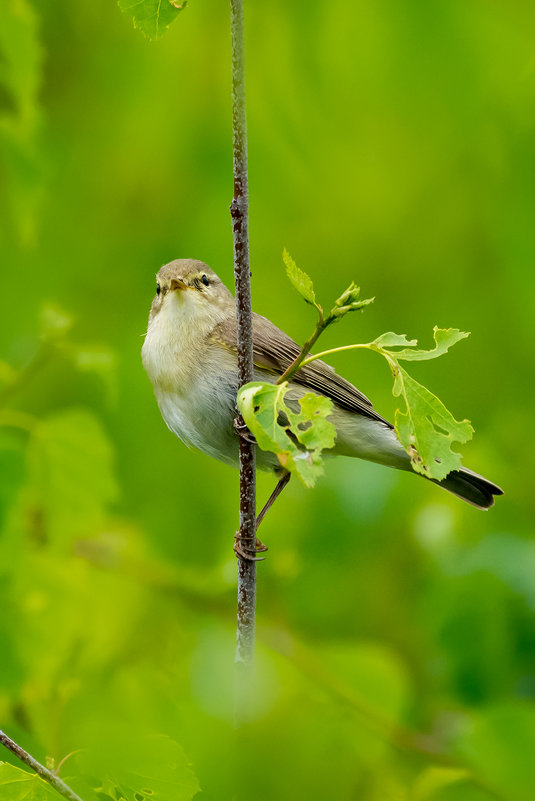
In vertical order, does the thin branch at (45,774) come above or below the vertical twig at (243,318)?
below

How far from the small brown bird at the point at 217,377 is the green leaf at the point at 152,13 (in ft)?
5.71

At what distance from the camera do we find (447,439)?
1962mm

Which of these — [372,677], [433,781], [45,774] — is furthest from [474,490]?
[45,774]

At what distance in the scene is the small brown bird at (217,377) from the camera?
138 inches

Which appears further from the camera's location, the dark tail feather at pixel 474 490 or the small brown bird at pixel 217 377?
the dark tail feather at pixel 474 490

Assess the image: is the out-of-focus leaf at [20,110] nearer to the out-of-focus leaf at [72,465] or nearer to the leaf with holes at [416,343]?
the out-of-focus leaf at [72,465]

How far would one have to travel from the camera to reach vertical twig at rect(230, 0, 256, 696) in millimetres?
1767

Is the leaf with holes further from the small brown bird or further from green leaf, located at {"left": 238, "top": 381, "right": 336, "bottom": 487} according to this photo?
the small brown bird

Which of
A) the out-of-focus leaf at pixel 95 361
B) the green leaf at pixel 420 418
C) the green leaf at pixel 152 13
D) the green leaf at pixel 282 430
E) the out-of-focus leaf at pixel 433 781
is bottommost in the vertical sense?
the out-of-focus leaf at pixel 433 781

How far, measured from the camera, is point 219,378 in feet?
11.5

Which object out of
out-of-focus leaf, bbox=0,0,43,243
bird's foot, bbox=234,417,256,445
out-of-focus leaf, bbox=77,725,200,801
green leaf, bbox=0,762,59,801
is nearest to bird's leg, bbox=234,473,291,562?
bird's foot, bbox=234,417,256,445

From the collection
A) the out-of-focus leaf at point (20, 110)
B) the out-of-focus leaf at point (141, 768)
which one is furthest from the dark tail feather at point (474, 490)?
the out-of-focus leaf at point (141, 768)

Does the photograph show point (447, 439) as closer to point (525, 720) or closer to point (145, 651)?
point (525, 720)

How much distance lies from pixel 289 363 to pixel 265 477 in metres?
0.64
